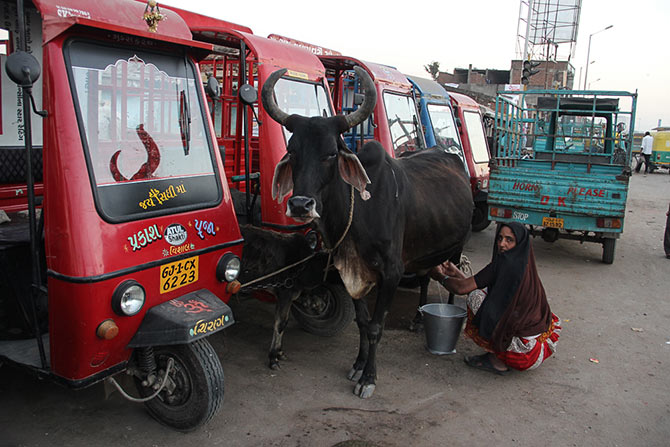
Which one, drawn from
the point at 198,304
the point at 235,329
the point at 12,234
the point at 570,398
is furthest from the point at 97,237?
the point at 570,398

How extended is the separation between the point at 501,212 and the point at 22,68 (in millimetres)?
6998

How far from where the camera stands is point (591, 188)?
24.6 feet

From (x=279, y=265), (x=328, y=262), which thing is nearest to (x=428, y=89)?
(x=328, y=262)

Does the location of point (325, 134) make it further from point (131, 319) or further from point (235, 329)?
point (235, 329)

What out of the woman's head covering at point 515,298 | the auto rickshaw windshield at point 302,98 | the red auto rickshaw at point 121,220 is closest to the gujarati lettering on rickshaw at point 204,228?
the red auto rickshaw at point 121,220

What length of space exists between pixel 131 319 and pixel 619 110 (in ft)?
30.8

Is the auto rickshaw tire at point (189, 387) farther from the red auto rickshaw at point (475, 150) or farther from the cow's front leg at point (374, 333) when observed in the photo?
the red auto rickshaw at point (475, 150)

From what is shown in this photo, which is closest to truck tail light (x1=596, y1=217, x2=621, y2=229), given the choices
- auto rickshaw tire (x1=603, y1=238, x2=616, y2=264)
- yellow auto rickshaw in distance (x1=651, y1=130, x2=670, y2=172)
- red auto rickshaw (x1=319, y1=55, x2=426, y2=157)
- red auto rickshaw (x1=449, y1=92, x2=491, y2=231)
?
auto rickshaw tire (x1=603, y1=238, x2=616, y2=264)

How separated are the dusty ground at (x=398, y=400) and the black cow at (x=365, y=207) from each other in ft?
1.27

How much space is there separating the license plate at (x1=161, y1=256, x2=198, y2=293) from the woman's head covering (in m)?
2.29

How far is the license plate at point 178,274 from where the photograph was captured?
312 centimetres

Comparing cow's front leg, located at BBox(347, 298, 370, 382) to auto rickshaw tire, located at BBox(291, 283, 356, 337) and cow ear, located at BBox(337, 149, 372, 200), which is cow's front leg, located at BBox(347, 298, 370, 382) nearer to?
auto rickshaw tire, located at BBox(291, 283, 356, 337)

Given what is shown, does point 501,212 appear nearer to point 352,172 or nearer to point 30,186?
point 352,172

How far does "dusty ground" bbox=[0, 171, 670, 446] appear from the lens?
10.9 ft
